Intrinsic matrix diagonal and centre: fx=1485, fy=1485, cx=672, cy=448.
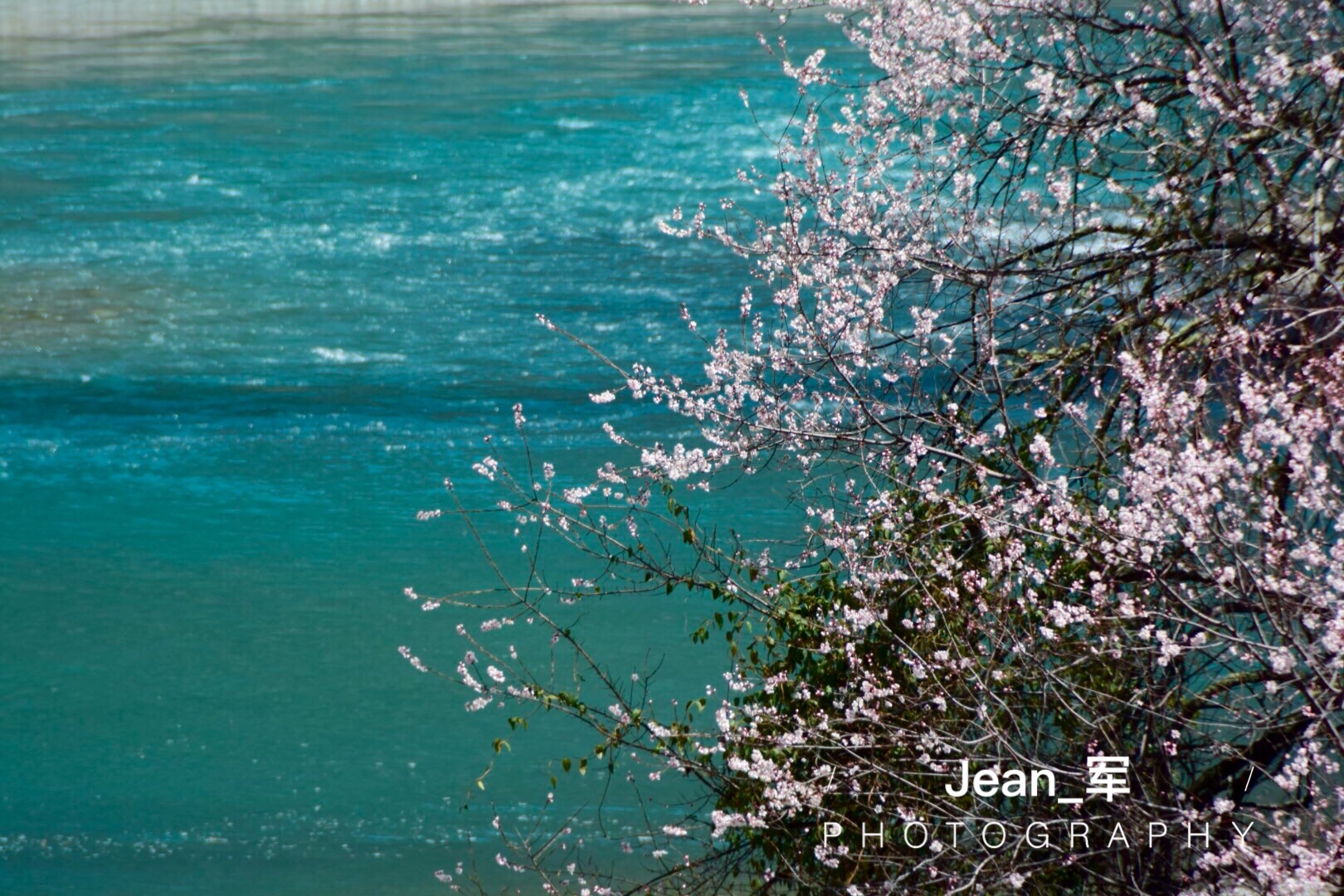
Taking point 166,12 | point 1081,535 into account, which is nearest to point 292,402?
point 1081,535

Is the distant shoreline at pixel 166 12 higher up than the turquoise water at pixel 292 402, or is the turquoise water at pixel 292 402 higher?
the distant shoreline at pixel 166 12

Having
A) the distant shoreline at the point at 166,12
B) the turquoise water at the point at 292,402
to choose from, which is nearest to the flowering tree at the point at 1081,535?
the turquoise water at the point at 292,402

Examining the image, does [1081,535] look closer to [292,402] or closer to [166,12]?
[292,402]

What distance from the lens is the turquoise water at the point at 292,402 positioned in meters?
7.01

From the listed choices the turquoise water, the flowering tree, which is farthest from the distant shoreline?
the flowering tree

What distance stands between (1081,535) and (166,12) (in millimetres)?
34868

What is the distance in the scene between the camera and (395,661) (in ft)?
26.6

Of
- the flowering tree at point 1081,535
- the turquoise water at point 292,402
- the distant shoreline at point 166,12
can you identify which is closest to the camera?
the flowering tree at point 1081,535

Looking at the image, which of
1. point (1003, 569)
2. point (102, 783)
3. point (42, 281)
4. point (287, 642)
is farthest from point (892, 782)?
point (42, 281)

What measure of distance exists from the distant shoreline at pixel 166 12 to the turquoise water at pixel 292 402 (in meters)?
5.79

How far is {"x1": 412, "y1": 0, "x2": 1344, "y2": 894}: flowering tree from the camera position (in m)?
3.43

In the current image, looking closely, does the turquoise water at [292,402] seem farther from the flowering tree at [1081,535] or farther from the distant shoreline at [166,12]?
the distant shoreline at [166,12]

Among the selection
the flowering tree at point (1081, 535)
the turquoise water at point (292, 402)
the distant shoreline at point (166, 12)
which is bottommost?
the turquoise water at point (292, 402)

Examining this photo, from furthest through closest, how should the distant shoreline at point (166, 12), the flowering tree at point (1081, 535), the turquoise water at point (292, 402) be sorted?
the distant shoreline at point (166, 12) → the turquoise water at point (292, 402) → the flowering tree at point (1081, 535)
